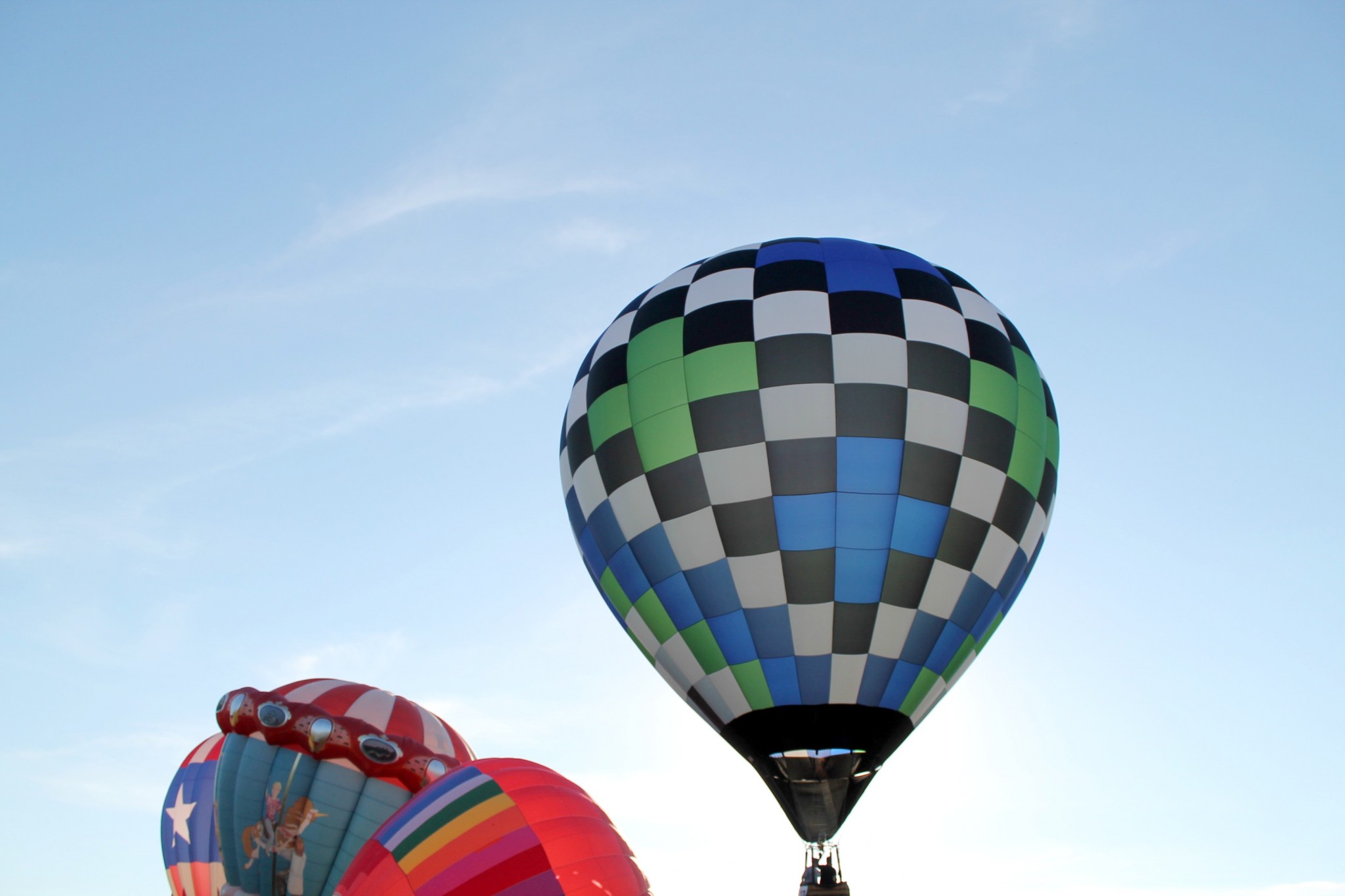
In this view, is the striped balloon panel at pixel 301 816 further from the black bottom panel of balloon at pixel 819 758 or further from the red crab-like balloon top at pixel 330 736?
the black bottom panel of balloon at pixel 819 758

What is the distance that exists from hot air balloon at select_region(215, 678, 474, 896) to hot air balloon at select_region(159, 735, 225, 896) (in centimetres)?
269

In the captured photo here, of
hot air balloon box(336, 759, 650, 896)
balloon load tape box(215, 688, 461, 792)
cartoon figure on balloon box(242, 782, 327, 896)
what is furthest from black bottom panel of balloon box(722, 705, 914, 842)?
cartoon figure on balloon box(242, 782, 327, 896)

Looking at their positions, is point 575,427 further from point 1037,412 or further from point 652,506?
point 1037,412

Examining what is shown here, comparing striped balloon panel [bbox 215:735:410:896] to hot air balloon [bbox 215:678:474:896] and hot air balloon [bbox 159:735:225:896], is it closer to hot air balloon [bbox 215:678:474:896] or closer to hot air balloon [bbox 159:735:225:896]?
hot air balloon [bbox 215:678:474:896]

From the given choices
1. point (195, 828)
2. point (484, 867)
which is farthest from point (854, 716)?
point (195, 828)

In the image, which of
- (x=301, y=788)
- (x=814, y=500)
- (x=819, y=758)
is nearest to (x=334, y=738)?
(x=301, y=788)

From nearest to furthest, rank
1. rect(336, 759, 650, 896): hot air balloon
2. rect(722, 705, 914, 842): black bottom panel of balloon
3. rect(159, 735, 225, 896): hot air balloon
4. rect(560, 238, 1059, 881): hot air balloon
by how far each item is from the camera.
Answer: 1. rect(336, 759, 650, 896): hot air balloon
2. rect(722, 705, 914, 842): black bottom panel of balloon
3. rect(560, 238, 1059, 881): hot air balloon
4. rect(159, 735, 225, 896): hot air balloon

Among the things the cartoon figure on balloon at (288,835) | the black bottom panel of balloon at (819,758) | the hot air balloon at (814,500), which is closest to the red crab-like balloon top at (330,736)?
the cartoon figure on balloon at (288,835)

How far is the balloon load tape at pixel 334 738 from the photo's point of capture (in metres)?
9.71

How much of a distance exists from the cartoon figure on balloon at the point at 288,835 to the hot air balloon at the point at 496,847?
5.63 ft

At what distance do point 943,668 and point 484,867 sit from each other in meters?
3.96

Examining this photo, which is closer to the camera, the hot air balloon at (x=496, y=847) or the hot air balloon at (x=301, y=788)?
the hot air balloon at (x=496, y=847)

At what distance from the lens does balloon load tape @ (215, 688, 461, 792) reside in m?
9.71

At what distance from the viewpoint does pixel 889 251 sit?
11.0 m
